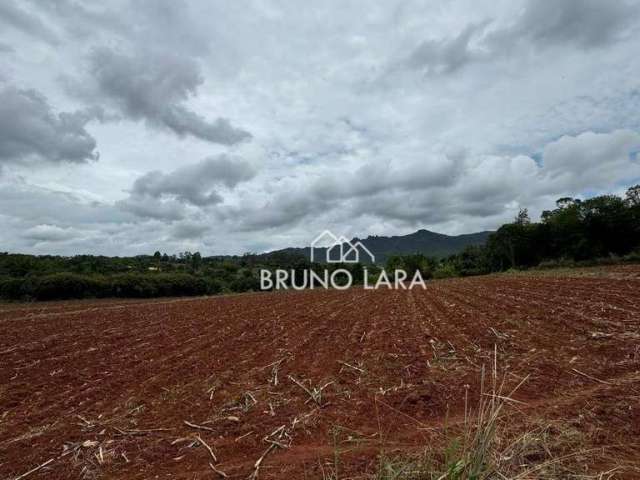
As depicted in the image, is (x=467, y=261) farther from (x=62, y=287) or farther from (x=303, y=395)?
(x=303, y=395)

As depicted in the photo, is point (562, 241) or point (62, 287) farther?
point (562, 241)

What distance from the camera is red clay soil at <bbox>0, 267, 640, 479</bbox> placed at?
13.5ft

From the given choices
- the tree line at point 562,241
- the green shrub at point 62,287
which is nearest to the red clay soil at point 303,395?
the green shrub at point 62,287

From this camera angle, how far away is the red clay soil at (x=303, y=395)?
13.5ft

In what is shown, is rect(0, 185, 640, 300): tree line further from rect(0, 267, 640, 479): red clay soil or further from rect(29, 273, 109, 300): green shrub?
rect(0, 267, 640, 479): red clay soil

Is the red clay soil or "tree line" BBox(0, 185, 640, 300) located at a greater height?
"tree line" BBox(0, 185, 640, 300)

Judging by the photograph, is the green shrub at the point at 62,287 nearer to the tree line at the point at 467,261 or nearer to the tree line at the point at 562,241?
the tree line at the point at 467,261

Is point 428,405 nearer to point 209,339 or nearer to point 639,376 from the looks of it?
point 639,376

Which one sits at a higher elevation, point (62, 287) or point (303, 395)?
point (62, 287)

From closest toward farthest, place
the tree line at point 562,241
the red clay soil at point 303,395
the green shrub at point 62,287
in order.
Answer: the red clay soil at point 303,395 < the green shrub at point 62,287 < the tree line at point 562,241

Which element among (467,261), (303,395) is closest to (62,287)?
(303,395)

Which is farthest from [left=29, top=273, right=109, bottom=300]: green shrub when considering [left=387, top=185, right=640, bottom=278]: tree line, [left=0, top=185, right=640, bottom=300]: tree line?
[left=387, top=185, right=640, bottom=278]: tree line

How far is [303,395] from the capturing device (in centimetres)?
597

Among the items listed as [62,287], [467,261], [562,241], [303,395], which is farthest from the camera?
[467,261]
